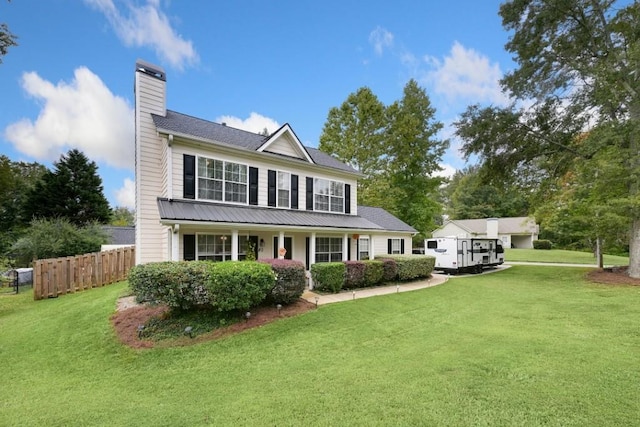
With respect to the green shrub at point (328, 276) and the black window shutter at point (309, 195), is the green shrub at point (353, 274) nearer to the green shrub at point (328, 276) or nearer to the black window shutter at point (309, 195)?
the green shrub at point (328, 276)

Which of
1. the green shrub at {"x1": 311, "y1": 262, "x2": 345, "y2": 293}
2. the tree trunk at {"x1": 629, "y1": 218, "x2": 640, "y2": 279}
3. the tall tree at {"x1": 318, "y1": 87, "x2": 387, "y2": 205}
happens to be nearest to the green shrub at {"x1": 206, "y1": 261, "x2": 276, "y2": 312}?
the green shrub at {"x1": 311, "y1": 262, "x2": 345, "y2": 293}

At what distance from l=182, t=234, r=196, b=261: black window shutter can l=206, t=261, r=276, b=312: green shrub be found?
4.49 m

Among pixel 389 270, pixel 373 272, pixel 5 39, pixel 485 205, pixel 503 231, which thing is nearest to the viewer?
pixel 5 39

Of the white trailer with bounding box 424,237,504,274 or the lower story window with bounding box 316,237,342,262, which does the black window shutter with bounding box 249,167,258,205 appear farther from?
the white trailer with bounding box 424,237,504,274

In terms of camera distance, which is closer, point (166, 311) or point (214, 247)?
point (166, 311)

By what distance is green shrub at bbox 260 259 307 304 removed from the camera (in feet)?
27.9

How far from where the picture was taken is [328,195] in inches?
659

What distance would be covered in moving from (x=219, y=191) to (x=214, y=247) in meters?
2.28

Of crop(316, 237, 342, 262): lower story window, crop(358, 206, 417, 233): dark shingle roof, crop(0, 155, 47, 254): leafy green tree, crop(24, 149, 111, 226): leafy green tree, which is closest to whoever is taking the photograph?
crop(316, 237, 342, 262): lower story window

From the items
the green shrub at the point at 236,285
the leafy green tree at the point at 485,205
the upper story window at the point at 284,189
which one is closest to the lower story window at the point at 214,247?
the upper story window at the point at 284,189

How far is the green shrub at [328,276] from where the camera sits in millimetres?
10984

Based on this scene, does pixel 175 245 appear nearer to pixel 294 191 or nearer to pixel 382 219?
pixel 294 191

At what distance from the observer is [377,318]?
8.23 metres

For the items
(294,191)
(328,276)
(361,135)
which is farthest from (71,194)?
(328,276)
